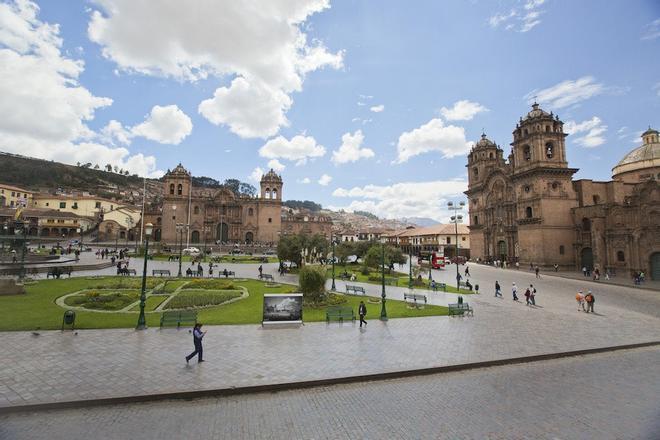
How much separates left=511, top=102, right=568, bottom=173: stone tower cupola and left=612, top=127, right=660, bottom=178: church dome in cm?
1192

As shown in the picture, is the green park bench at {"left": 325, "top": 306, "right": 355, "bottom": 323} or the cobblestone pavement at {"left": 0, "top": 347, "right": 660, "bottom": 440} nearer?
the cobblestone pavement at {"left": 0, "top": 347, "right": 660, "bottom": 440}

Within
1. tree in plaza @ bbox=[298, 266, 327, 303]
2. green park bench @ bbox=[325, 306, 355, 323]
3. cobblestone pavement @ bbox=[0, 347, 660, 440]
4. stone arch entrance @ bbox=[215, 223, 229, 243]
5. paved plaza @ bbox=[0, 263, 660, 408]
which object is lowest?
cobblestone pavement @ bbox=[0, 347, 660, 440]

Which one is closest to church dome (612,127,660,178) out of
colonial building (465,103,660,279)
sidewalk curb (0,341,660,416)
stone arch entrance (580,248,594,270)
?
colonial building (465,103,660,279)

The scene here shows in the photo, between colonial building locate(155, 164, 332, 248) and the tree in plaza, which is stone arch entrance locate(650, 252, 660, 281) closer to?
the tree in plaza

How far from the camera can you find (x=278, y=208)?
72625mm

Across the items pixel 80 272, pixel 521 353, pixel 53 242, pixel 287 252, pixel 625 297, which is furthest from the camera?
pixel 53 242

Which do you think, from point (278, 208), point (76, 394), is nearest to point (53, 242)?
point (278, 208)

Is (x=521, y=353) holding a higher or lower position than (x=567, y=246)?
lower

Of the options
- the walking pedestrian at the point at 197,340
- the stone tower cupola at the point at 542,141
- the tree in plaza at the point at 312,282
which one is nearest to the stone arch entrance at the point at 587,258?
the stone tower cupola at the point at 542,141

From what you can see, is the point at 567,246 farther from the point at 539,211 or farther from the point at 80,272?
the point at 80,272

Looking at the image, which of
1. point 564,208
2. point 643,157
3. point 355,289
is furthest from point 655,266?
point 355,289

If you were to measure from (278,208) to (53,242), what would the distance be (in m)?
41.2

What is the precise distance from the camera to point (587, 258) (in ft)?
131

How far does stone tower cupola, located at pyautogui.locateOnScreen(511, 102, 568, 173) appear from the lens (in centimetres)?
4228
